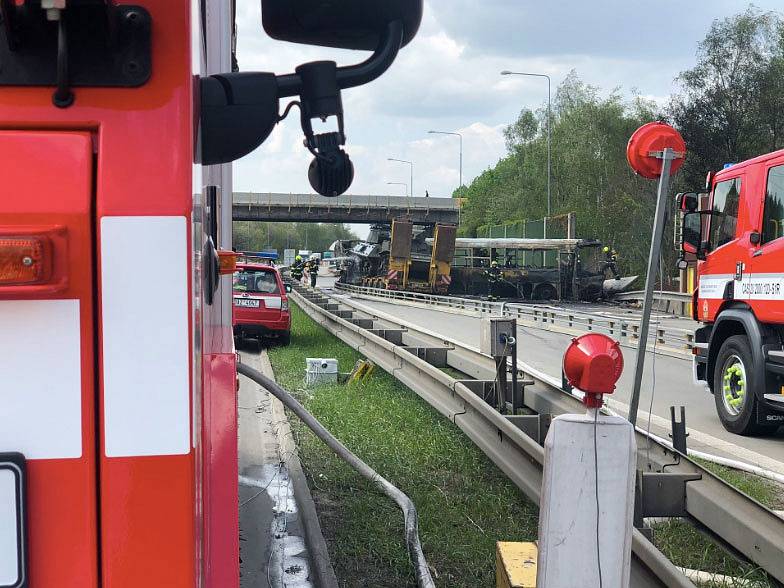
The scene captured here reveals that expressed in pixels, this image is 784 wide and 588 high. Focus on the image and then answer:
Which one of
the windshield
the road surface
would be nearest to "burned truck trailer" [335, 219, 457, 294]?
the road surface

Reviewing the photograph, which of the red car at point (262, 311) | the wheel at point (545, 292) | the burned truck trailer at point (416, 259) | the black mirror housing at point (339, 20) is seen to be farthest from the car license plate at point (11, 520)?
the wheel at point (545, 292)

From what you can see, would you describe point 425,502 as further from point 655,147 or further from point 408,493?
point 655,147

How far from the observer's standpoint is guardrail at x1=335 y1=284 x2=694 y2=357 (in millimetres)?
14722

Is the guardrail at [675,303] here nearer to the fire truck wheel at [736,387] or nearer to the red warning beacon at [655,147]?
the fire truck wheel at [736,387]

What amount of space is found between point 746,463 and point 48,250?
6874 millimetres

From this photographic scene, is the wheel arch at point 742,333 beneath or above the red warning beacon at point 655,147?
beneath

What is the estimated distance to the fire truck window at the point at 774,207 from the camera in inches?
296

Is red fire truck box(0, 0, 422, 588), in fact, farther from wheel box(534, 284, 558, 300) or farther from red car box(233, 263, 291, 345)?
wheel box(534, 284, 558, 300)

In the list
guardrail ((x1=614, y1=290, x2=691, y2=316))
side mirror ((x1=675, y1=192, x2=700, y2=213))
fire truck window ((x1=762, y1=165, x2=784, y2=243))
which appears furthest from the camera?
guardrail ((x1=614, y1=290, x2=691, y2=316))

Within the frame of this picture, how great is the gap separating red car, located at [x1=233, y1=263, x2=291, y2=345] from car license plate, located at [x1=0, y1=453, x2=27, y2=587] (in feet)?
44.5

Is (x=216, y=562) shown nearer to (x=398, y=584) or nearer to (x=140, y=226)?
(x=140, y=226)

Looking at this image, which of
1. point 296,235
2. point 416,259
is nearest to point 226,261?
point 416,259

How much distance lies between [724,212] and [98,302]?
8206mm

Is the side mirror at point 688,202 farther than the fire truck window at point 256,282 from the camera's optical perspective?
No
